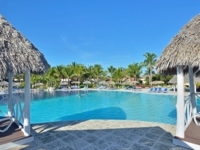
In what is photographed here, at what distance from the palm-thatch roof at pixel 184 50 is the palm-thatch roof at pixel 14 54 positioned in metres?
3.63

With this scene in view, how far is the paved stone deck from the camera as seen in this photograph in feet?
12.1

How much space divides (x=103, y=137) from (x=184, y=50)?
3368mm

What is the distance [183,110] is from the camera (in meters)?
3.79

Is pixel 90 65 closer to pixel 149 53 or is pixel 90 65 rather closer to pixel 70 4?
pixel 149 53

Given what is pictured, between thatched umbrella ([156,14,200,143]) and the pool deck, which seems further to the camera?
the pool deck

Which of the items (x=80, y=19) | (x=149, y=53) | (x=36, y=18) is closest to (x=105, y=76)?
(x=149, y=53)

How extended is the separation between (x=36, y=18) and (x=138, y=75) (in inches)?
1144

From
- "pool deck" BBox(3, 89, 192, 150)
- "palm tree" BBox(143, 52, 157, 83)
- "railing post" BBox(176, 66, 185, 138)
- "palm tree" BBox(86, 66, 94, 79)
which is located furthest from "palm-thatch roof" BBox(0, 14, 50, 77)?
"palm tree" BBox(86, 66, 94, 79)

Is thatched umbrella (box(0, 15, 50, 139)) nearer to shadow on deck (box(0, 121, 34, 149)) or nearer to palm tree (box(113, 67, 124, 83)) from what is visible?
shadow on deck (box(0, 121, 34, 149))

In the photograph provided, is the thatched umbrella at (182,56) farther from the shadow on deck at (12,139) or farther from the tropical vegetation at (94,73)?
the tropical vegetation at (94,73)

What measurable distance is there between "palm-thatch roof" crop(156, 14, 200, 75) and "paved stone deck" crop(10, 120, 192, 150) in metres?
2.13

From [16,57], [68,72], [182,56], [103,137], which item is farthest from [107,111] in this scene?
[68,72]

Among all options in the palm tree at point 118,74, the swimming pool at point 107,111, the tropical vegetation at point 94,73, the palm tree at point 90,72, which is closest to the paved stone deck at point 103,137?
the swimming pool at point 107,111

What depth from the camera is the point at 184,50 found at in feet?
11.8
